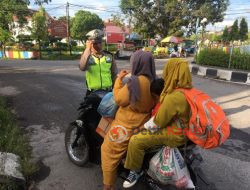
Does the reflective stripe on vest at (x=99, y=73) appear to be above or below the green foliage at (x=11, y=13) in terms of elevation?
below

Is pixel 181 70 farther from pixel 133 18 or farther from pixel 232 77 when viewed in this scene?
pixel 133 18

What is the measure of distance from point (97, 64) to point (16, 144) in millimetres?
1691

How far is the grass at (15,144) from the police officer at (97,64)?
127 centimetres

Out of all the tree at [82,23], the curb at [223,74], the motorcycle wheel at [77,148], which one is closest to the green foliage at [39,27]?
the curb at [223,74]

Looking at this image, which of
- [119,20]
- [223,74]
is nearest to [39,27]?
[119,20]

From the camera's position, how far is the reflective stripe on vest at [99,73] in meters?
4.09

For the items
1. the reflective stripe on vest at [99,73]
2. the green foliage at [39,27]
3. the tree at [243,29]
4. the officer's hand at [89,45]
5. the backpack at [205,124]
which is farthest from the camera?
the tree at [243,29]

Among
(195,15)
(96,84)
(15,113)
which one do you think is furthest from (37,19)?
(96,84)

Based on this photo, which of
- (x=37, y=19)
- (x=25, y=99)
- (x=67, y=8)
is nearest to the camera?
(x=25, y=99)

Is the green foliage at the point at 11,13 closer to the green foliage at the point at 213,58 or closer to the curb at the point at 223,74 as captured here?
the green foliage at the point at 213,58

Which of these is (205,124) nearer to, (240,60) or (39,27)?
(240,60)

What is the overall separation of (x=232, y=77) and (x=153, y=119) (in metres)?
9.72

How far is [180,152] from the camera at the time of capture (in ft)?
8.82

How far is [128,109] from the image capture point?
2.92 metres
